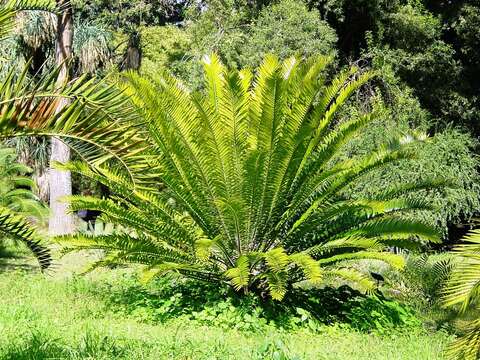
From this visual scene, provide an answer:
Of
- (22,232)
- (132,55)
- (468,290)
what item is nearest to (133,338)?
(22,232)

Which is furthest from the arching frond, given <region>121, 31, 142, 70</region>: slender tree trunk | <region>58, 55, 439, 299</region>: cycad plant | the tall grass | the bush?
<region>121, 31, 142, 70</region>: slender tree trunk

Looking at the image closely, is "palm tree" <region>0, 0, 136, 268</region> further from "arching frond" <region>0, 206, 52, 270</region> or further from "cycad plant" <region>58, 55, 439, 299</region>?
"cycad plant" <region>58, 55, 439, 299</region>

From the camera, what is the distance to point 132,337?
5172mm

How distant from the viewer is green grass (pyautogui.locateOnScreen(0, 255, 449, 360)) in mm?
4094

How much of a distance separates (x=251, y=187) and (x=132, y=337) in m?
2.04

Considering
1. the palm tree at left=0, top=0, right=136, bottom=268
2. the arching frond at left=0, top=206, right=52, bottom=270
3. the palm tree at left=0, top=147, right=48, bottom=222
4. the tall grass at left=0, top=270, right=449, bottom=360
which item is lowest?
the tall grass at left=0, top=270, right=449, bottom=360

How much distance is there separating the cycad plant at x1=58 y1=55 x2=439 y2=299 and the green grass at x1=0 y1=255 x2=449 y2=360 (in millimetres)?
553

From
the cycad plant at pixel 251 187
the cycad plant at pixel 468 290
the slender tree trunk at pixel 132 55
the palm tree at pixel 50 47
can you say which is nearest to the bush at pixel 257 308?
the cycad plant at pixel 251 187

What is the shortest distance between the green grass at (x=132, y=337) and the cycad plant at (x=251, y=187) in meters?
0.55

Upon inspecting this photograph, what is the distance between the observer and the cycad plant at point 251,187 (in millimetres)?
6223

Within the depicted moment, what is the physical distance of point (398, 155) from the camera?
21.6 feet

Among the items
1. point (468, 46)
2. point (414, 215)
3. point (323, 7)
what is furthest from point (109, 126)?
point (468, 46)

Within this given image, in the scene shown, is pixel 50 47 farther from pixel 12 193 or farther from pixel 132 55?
pixel 12 193

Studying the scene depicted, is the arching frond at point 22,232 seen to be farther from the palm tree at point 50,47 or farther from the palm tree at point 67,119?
the palm tree at point 50,47
